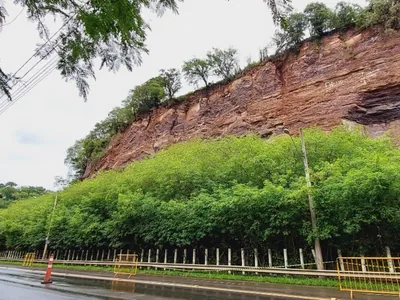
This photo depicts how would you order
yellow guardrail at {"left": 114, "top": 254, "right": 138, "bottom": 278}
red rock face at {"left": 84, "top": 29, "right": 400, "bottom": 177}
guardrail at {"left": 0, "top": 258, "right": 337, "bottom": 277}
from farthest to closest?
red rock face at {"left": 84, "top": 29, "right": 400, "bottom": 177} < yellow guardrail at {"left": 114, "top": 254, "right": 138, "bottom": 278} < guardrail at {"left": 0, "top": 258, "right": 337, "bottom": 277}

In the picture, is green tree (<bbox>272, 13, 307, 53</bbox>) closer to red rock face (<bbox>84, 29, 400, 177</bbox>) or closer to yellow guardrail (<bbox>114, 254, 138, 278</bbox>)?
red rock face (<bbox>84, 29, 400, 177</bbox>)

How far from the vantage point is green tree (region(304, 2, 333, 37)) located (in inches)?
1299

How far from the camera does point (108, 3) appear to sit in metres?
2.87

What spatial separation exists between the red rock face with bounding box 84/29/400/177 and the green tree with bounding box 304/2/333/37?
4.53ft

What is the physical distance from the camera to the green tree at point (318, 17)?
33000 mm

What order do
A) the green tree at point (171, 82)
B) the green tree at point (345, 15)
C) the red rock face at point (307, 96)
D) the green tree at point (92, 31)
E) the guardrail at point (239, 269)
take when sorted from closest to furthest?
the green tree at point (92, 31)
the guardrail at point (239, 269)
the red rock face at point (307, 96)
the green tree at point (345, 15)
the green tree at point (171, 82)

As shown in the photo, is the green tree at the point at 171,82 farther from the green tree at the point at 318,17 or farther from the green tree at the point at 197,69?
the green tree at the point at 318,17

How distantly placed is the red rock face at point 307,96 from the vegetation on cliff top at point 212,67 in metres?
1.35

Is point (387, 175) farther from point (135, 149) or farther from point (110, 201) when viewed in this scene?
point (135, 149)

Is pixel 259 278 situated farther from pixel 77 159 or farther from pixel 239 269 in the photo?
pixel 77 159

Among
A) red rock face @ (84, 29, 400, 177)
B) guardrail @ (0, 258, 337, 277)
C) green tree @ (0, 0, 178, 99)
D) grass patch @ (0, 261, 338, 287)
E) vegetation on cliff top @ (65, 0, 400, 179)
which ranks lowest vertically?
grass patch @ (0, 261, 338, 287)

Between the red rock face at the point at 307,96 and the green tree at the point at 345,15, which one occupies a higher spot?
the green tree at the point at 345,15

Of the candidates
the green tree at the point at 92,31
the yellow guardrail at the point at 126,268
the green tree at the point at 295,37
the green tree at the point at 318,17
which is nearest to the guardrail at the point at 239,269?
the yellow guardrail at the point at 126,268

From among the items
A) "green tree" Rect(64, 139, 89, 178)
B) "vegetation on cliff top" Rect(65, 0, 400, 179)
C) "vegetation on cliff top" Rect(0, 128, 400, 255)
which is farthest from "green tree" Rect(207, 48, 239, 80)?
"green tree" Rect(64, 139, 89, 178)
